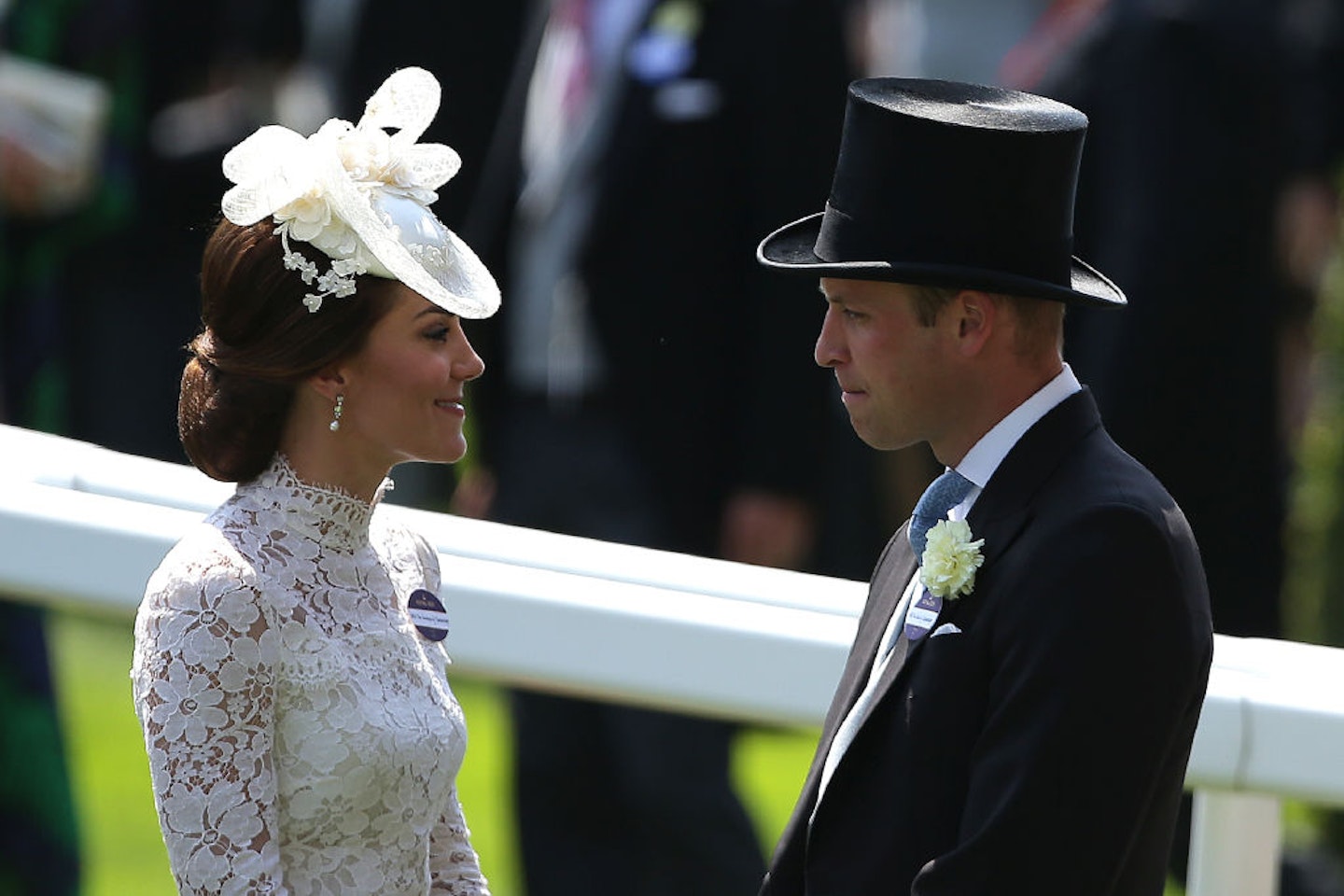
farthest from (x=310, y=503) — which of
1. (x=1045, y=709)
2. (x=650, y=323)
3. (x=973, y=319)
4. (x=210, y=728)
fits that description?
(x=650, y=323)

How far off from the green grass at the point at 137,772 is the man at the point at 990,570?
2.99 metres

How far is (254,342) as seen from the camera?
9.15ft

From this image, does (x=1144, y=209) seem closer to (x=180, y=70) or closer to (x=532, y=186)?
(x=532, y=186)

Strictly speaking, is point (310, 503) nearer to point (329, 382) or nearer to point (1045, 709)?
point (329, 382)

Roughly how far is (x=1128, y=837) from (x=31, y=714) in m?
3.14

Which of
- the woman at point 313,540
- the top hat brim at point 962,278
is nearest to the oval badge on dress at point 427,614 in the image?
the woman at point 313,540

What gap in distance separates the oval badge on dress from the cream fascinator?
0.35 m

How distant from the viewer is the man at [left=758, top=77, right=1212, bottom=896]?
2.45 metres

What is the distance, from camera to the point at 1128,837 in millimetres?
2480

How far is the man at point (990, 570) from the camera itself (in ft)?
8.04

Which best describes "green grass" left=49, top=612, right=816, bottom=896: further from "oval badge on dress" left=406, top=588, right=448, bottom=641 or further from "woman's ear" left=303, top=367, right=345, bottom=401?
"woman's ear" left=303, top=367, right=345, bottom=401

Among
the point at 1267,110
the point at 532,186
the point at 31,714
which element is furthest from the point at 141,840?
the point at 1267,110

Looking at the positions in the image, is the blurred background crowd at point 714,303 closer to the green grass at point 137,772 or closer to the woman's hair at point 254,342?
the green grass at point 137,772

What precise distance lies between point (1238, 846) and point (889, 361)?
2.57 ft
